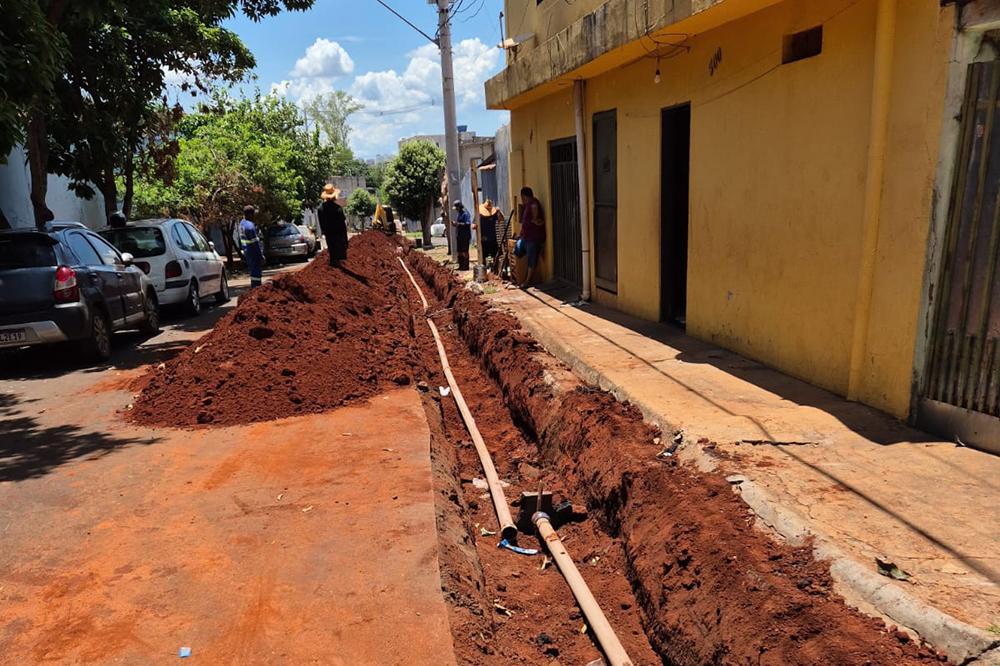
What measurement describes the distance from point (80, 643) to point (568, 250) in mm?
10387

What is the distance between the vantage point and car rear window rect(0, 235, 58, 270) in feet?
27.1

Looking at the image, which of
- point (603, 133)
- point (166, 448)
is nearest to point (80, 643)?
point (166, 448)

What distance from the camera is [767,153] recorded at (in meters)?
6.20

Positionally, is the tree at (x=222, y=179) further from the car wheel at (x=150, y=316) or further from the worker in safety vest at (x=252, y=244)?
the car wheel at (x=150, y=316)

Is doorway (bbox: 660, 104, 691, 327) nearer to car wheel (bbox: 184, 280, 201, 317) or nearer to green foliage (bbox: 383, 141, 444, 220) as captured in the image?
car wheel (bbox: 184, 280, 201, 317)

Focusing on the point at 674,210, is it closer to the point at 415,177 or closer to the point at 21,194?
the point at 21,194

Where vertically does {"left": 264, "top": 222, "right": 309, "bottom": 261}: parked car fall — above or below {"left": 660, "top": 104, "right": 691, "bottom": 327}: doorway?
below

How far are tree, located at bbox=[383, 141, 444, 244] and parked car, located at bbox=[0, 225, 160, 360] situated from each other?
82.2ft

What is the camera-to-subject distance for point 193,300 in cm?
1345

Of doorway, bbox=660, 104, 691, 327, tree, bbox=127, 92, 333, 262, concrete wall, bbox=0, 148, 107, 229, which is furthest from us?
tree, bbox=127, 92, 333, 262

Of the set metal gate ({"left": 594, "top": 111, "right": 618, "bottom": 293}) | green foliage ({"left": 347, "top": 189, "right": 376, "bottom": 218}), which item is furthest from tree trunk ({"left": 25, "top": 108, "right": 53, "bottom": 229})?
green foliage ({"left": 347, "top": 189, "right": 376, "bottom": 218})

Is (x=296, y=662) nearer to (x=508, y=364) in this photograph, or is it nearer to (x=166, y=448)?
(x=166, y=448)

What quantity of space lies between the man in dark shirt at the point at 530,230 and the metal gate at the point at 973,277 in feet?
30.4

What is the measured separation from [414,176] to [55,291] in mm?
27037
